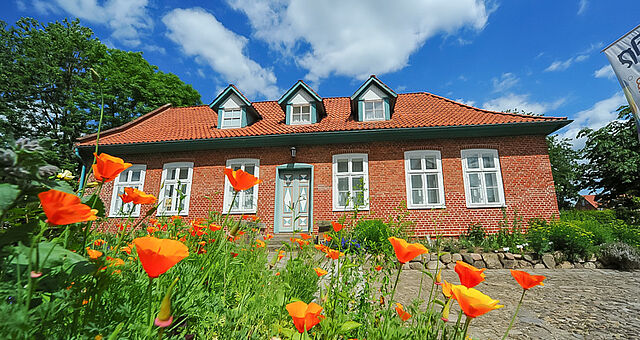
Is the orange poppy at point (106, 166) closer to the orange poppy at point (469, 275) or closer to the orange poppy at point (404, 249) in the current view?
the orange poppy at point (404, 249)

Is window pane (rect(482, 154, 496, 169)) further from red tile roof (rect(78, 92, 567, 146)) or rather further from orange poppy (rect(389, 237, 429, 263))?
orange poppy (rect(389, 237, 429, 263))

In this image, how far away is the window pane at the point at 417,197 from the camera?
861cm

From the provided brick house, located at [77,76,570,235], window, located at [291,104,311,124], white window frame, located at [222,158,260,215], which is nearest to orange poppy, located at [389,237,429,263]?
brick house, located at [77,76,570,235]

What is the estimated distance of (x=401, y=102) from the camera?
1158cm

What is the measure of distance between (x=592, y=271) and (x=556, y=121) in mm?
4705

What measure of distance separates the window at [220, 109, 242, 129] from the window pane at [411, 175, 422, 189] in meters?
6.91

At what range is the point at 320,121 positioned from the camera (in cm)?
1038

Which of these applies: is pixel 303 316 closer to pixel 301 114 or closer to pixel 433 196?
pixel 433 196

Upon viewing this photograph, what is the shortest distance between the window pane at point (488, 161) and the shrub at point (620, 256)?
10.9 ft

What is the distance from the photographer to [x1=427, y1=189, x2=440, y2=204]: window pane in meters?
8.56

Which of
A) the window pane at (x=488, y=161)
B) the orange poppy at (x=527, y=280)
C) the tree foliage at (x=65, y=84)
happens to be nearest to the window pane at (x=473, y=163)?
the window pane at (x=488, y=161)

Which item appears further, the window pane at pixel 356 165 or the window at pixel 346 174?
the window pane at pixel 356 165

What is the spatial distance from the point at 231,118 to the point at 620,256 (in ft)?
39.1

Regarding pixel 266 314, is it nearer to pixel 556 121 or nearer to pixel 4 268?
pixel 4 268
